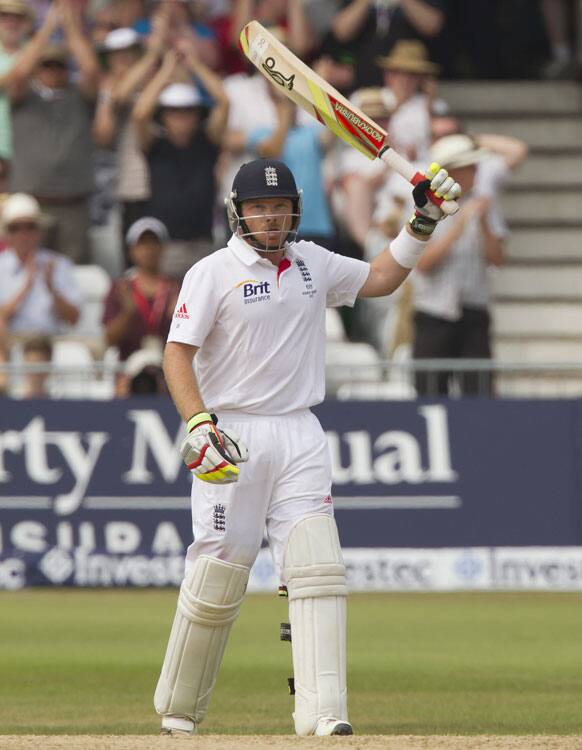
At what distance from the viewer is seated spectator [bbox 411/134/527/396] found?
43.9 ft

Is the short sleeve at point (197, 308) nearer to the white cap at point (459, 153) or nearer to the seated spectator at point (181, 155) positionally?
the white cap at point (459, 153)

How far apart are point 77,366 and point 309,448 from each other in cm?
657

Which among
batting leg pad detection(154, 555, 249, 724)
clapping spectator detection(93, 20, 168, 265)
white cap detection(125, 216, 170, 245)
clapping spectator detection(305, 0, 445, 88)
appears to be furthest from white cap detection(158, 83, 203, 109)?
batting leg pad detection(154, 555, 249, 724)

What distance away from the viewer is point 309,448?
6.92 m

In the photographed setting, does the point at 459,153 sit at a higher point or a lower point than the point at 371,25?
lower

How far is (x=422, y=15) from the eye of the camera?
16.3 meters

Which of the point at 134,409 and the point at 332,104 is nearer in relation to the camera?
the point at 332,104

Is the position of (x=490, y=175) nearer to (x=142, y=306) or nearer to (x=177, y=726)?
(x=142, y=306)

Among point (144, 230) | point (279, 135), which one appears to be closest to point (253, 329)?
point (144, 230)

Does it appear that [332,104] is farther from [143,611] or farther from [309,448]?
[143,611]

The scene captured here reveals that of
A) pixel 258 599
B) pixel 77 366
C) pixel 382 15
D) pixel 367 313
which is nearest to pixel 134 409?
pixel 77 366

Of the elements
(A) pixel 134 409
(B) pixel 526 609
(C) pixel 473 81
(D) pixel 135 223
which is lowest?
(B) pixel 526 609

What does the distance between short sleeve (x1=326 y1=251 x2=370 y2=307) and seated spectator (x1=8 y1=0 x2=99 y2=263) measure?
7.91m

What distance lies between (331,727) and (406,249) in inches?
74.0
